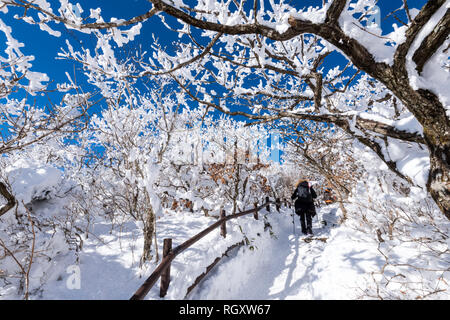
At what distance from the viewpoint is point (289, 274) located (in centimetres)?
421

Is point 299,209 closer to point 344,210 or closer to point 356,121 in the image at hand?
point 344,210

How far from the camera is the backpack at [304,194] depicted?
678cm

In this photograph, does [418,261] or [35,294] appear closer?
[35,294]

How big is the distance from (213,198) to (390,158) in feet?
20.8

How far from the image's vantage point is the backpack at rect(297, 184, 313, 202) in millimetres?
6781

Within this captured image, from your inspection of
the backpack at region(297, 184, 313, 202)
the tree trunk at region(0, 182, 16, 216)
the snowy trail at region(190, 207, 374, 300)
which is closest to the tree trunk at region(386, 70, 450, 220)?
the snowy trail at region(190, 207, 374, 300)

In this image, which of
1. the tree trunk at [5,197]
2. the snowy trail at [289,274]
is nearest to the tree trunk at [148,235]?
the snowy trail at [289,274]

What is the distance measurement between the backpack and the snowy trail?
4.78ft

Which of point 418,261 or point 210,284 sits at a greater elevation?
point 418,261

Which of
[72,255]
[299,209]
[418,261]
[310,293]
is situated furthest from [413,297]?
[72,255]

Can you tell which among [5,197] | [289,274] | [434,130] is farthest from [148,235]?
[434,130]

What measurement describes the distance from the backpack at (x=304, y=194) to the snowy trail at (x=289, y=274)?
146 centimetres

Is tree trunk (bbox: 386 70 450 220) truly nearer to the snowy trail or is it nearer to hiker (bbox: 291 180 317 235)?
the snowy trail

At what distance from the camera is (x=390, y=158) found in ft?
5.90
